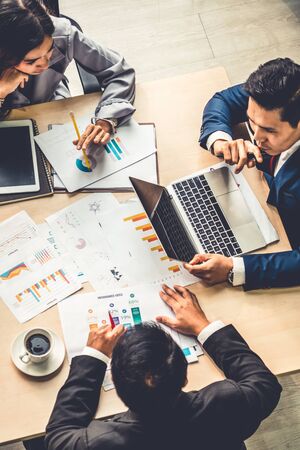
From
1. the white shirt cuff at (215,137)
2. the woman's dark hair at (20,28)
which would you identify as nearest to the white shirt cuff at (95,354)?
the white shirt cuff at (215,137)

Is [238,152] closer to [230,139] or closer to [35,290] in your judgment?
[230,139]

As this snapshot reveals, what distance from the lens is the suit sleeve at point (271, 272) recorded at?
5.13 feet

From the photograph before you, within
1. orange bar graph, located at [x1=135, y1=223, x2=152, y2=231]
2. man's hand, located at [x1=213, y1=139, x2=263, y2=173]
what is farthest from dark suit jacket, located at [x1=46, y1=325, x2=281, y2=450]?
man's hand, located at [x1=213, y1=139, x2=263, y2=173]

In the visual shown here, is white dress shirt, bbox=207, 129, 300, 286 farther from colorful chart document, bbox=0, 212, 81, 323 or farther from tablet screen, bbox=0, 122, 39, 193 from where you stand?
tablet screen, bbox=0, 122, 39, 193

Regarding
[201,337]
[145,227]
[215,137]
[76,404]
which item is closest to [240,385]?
[201,337]

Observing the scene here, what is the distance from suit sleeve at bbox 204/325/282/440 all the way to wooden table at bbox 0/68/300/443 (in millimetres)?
43

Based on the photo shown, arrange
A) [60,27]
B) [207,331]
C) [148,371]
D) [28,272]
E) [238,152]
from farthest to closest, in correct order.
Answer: [60,27]
[238,152]
[28,272]
[207,331]
[148,371]

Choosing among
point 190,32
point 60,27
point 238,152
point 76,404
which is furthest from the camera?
point 190,32

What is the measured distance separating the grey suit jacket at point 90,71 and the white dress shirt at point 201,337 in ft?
2.40

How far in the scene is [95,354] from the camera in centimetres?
143

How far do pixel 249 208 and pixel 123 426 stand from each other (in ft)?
2.45

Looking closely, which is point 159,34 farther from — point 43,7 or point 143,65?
point 43,7

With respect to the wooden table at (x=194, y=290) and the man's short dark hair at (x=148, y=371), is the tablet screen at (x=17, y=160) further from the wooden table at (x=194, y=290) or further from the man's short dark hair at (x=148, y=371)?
the man's short dark hair at (x=148, y=371)

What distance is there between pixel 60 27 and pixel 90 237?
70cm
